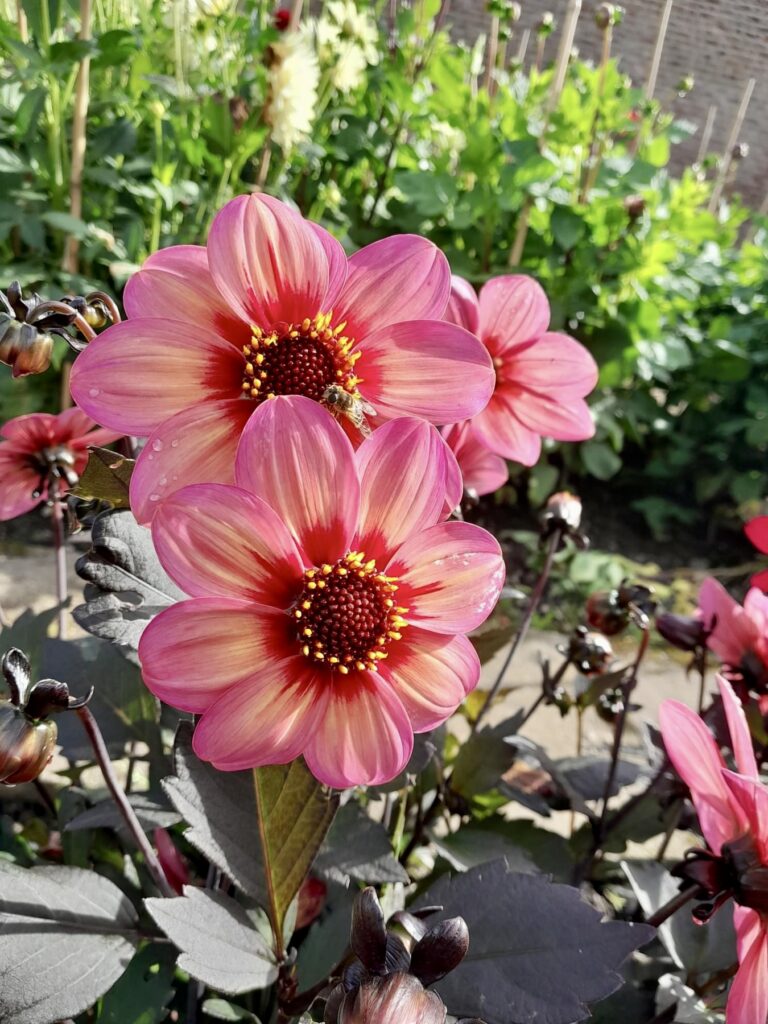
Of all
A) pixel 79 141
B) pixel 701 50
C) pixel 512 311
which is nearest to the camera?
pixel 512 311

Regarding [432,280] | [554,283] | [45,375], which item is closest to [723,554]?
[554,283]

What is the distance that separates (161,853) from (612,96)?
2.25 meters

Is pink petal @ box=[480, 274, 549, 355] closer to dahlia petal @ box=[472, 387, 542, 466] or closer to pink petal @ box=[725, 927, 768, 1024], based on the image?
dahlia petal @ box=[472, 387, 542, 466]

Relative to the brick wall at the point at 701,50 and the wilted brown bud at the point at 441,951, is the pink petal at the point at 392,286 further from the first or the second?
the brick wall at the point at 701,50

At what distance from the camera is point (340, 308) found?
0.47 m

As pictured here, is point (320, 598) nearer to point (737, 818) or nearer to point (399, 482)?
point (399, 482)

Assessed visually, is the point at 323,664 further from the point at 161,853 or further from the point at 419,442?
the point at 161,853

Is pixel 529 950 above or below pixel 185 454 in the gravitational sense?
below

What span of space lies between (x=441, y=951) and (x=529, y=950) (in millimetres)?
170

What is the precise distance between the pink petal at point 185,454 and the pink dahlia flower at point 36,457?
0.22 m

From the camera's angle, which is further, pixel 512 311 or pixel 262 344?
pixel 512 311

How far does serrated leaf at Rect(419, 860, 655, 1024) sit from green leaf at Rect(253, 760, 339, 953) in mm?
123

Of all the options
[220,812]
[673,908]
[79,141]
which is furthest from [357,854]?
[79,141]

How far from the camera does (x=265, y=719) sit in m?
0.39
